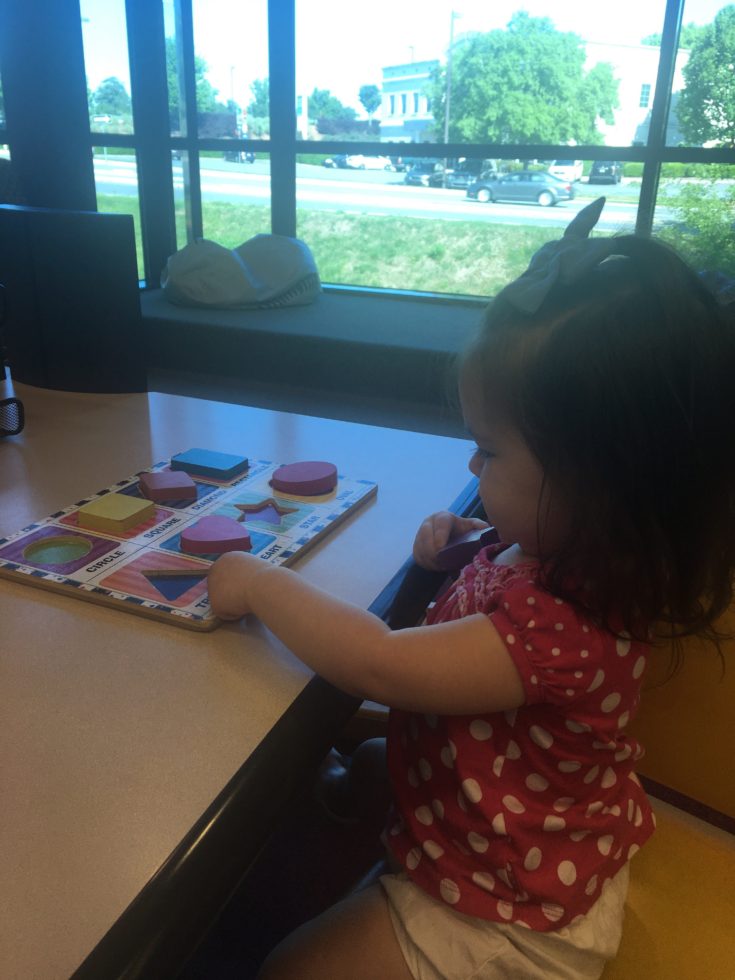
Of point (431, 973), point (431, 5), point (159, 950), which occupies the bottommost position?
point (431, 973)

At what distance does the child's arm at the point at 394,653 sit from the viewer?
587 millimetres

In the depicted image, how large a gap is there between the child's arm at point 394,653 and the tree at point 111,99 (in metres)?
3.89

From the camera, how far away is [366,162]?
3828 mm

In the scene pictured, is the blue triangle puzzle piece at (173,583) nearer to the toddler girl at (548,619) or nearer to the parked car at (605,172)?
the toddler girl at (548,619)

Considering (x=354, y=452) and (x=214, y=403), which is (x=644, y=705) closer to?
(x=354, y=452)

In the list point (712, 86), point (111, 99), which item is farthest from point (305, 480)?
point (111, 99)

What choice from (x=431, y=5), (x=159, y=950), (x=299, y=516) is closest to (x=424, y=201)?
(x=431, y=5)

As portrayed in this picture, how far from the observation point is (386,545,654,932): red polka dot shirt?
59cm

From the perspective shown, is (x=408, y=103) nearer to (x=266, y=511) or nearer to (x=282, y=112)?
(x=282, y=112)

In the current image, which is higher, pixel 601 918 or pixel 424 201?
pixel 424 201

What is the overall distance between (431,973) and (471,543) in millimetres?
377

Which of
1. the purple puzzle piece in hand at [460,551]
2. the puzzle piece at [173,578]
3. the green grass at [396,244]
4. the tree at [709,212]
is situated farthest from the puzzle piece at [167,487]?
the green grass at [396,244]

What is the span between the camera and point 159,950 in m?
0.42

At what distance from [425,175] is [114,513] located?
3.36 meters
